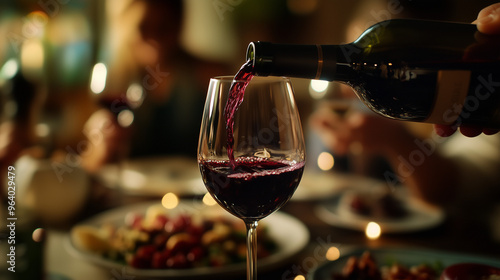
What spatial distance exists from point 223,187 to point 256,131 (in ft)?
0.34

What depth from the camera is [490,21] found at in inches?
27.4

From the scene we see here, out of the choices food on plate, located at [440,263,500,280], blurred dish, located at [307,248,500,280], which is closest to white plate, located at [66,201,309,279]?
blurred dish, located at [307,248,500,280]

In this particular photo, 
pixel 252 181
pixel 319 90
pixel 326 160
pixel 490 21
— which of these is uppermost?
pixel 490 21

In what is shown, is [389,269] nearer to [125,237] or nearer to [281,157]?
[281,157]

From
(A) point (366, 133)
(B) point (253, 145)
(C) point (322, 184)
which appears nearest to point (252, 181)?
(B) point (253, 145)

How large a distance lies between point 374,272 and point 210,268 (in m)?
0.32

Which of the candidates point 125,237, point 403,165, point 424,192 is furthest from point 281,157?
point 403,165

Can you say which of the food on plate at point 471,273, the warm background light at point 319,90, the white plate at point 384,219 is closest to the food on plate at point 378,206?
the white plate at point 384,219

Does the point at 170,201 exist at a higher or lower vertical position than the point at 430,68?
lower

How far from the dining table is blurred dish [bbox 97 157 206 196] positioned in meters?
0.10

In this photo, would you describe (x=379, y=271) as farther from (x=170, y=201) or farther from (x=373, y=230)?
(x=170, y=201)

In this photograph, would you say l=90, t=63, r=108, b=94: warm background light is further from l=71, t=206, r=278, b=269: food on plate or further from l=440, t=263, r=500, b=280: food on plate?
l=440, t=263, r=500, b=280: food on plate

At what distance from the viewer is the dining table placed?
878 millimetres

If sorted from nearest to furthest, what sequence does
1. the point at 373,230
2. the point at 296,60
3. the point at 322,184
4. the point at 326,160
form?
the point at 296,60
the point at 373,230
the point at 322,184
the point at 326,160
